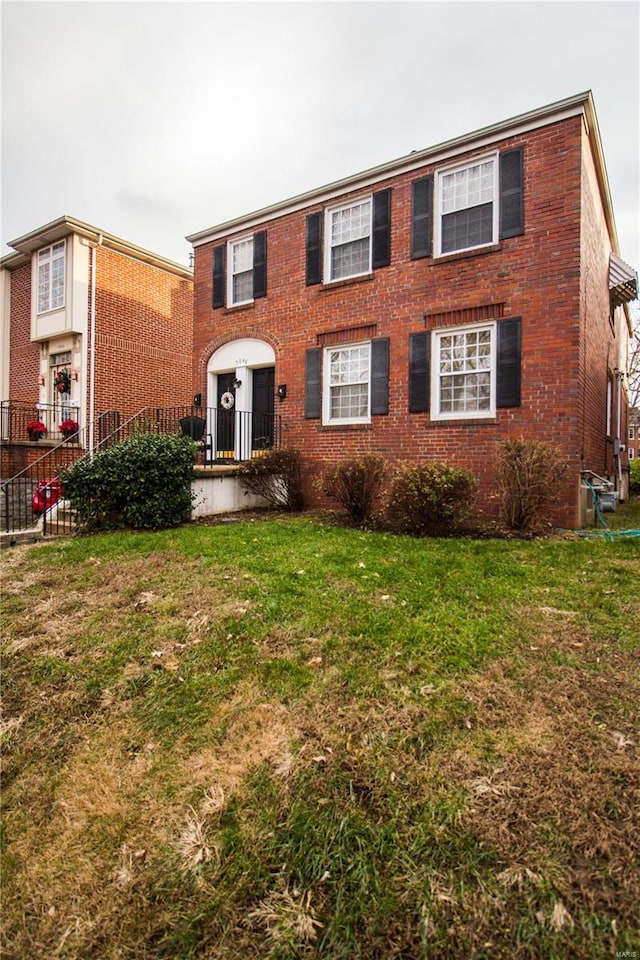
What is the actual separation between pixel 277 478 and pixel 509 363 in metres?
4.71

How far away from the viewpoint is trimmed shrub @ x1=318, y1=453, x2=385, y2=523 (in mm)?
7164

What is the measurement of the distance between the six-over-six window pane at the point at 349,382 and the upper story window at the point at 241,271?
9.78 feet

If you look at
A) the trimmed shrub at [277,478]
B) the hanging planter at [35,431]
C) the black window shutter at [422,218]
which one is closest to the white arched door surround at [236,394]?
the trimmed shrub at [277,478]

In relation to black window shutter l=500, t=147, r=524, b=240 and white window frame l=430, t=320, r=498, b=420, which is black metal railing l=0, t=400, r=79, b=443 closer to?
white window frame l=430, t=320, r=498, b=420

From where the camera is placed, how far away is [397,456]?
353 inches

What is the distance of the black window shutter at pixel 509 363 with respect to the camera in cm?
786

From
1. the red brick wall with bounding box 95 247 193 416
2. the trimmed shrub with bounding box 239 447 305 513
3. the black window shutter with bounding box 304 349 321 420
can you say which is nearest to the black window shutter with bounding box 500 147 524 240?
the black window shutter with bounding box 304 349 321 420

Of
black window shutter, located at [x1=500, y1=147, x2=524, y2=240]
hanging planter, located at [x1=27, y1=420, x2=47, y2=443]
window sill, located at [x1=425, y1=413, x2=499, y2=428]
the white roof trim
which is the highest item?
the white roof trim

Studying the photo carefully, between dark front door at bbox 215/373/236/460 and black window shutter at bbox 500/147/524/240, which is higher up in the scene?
black window shutter at bbox 500/147/524/240

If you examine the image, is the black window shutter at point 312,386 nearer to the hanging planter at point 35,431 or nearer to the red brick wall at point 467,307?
the red brick wall at point 467,307

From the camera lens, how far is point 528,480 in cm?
638

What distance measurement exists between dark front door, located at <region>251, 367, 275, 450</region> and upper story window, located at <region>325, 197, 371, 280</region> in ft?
8.60

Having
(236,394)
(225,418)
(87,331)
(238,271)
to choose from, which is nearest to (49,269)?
(87,331)

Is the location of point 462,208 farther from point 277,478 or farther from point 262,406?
point 277,478
